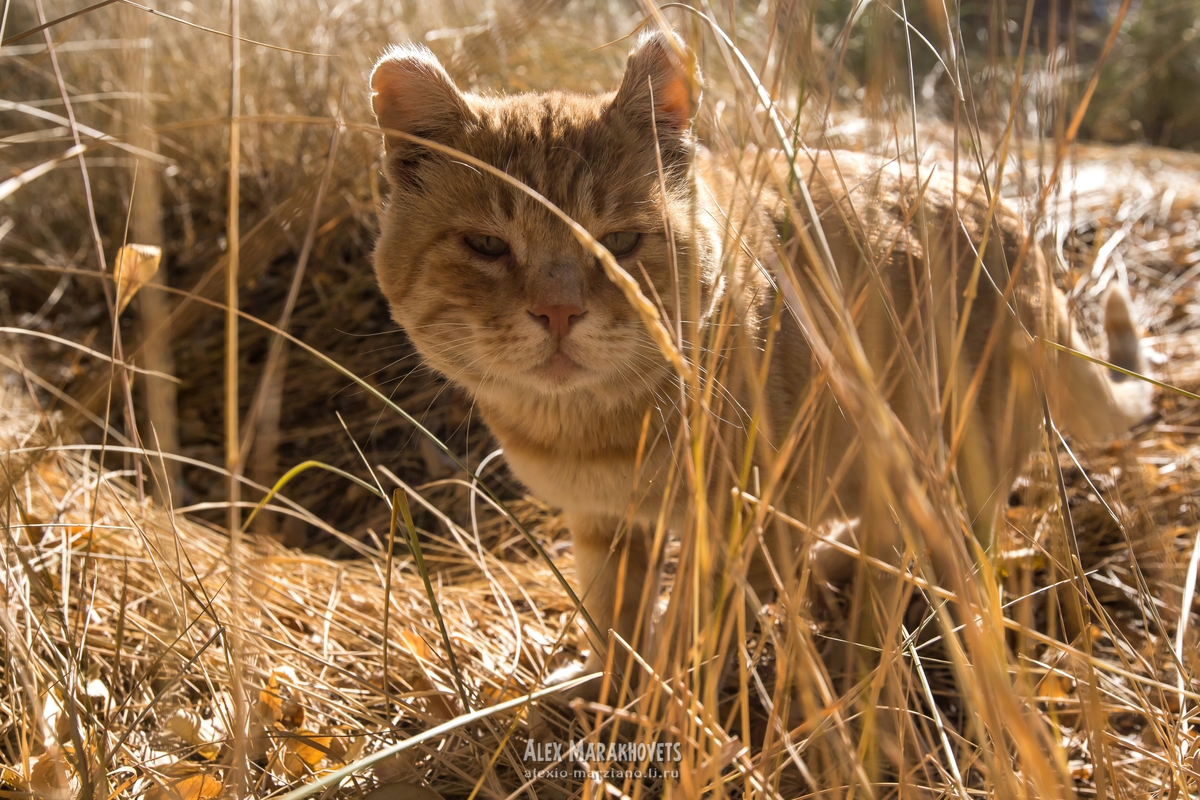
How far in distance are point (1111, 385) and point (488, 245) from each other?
6.41 feet

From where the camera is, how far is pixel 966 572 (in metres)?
0.92

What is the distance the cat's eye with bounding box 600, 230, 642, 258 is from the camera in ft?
5.58

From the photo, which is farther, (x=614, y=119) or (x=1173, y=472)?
(x=1173, y=472)

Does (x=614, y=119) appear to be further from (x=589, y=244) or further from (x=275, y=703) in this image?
(x=275, y=703)

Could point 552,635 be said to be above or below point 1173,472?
below

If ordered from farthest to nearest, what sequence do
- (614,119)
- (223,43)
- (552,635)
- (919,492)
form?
(223,43) → (552,635) → (614,119) → (919,492)

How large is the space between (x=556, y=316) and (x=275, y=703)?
98 centimetres

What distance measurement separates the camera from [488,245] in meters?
1.73

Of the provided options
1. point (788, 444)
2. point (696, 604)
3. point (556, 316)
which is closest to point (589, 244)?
point (788, 444)

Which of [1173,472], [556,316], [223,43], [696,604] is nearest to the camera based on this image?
[696,604]

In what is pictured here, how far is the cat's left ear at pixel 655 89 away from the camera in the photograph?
1.68m

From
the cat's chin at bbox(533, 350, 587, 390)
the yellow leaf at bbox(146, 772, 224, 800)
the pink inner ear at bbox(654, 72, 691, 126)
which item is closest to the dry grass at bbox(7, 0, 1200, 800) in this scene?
the yellow leaf at bbox(146, 772, 224, 800)

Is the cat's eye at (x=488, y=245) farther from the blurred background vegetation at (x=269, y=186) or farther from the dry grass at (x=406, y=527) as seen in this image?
the blurred background vegetation at (x=269, y=186)

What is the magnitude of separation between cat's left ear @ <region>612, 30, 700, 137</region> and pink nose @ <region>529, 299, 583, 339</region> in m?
0.47
